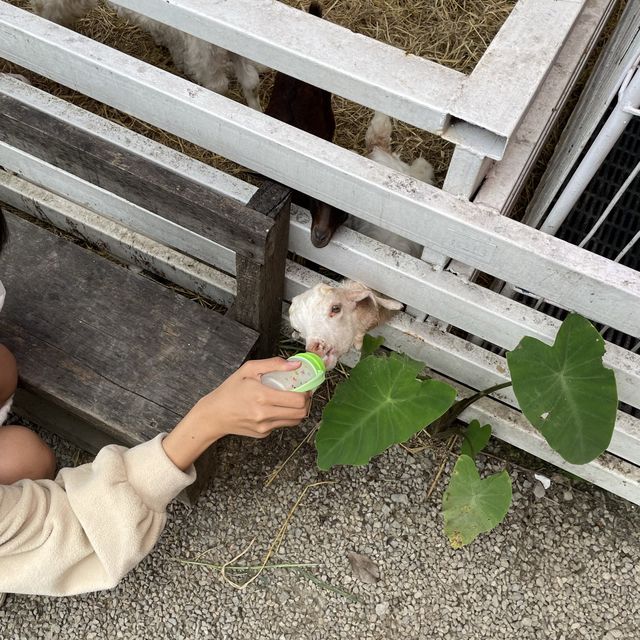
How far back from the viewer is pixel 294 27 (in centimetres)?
148

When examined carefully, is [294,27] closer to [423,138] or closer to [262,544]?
[423,138]

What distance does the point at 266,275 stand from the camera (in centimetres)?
191

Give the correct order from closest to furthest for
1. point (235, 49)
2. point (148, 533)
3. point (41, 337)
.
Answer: point (235, 49) → point (148, 533) → point (41, 337)

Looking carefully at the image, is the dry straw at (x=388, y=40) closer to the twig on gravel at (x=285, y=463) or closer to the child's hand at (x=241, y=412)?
the twig on gravel at (x=285, y=463)

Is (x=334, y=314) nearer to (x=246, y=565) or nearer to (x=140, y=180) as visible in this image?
(x=140, y=180)

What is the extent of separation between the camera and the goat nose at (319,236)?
1.93 metres

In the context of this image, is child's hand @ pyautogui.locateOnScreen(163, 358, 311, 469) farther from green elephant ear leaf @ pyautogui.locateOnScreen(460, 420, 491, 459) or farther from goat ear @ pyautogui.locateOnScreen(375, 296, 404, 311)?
green elephant ear leaf @ pyautogui.locateOnScreen(460, 420, 491, 459)

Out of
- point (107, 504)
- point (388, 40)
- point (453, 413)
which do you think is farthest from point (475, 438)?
point (388, 40)

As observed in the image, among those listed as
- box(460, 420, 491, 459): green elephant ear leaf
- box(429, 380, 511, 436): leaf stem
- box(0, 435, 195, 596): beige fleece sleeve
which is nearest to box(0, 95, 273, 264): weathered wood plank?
box(0, 435, 195, 596): beige fleece sleeve

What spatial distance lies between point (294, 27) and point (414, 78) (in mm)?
310

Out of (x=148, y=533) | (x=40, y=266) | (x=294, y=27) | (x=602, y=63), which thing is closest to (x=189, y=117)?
(x=294, y=27)

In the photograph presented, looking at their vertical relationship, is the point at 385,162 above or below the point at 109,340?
above

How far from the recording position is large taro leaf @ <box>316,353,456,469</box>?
5.63 feet

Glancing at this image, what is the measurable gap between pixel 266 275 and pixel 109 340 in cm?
58
